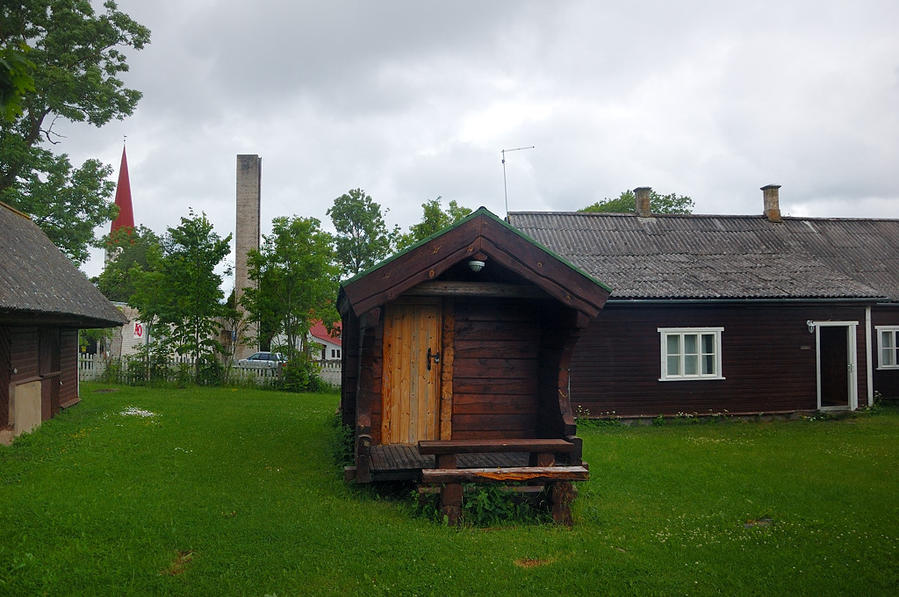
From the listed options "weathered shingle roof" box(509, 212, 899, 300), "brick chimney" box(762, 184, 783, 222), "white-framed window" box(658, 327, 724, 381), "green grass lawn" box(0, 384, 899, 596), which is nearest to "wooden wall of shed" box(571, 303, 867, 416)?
"white-framed window" box(658, 327, 724, 381)

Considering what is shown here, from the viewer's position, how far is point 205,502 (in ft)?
23.3

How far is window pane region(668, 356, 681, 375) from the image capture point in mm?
15047

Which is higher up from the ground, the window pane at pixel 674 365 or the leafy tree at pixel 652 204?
the leafy tree at pixel 652 204

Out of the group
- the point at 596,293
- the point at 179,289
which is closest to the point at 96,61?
the point at 179,289

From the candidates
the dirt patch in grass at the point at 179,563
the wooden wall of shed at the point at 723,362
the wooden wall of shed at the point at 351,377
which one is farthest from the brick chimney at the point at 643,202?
the dirt patch in grass at the point at 179,563

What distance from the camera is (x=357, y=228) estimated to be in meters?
45.9

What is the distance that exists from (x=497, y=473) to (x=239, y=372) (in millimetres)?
18452

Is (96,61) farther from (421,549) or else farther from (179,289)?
(421,549)

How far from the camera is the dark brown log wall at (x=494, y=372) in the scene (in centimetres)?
854

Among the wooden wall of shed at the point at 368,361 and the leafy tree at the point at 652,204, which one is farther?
the leafy tree at the point at 652,204

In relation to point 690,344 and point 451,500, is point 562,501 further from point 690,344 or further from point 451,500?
point 690,344

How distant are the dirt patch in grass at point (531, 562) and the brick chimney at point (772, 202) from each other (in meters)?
17.6

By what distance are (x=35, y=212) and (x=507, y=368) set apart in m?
20.9

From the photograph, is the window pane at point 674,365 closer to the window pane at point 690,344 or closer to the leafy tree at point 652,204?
the window pane at point 690,344
